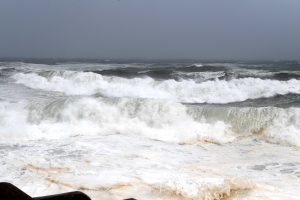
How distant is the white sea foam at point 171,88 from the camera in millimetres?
17703

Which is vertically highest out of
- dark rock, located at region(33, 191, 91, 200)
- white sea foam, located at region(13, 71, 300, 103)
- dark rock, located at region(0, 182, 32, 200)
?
dark rock, located at region(0, 182, 32, 200)

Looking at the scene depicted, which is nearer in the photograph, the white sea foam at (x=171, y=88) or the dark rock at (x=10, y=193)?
the dark rock at (x=10, y=193)

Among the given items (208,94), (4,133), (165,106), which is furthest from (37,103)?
(208,94)

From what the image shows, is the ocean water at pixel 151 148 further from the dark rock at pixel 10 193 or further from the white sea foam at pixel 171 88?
the dark rock at pixel 10 193

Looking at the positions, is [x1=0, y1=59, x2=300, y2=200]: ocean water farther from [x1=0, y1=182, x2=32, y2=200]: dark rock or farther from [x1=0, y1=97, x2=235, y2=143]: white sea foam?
[x1=0, y1=182, x2=32, y2=200]: dark rock

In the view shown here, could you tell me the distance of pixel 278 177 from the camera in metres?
6.52

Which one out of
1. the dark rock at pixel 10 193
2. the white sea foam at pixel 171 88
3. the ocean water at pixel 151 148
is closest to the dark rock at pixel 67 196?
the dark rock at pixel 10 193

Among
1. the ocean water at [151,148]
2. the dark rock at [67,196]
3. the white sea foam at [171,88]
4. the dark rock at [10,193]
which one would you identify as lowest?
the ocean water at [151,148]

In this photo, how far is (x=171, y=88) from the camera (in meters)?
18.6

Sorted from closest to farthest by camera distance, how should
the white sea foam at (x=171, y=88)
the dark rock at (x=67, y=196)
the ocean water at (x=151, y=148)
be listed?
1. the dark rock at (x=67, y=196)
2. the ocean water at (x=151, y=148)
3. the white sea foam at (x=171, y=88)

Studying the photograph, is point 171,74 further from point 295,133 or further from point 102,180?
point 102,180

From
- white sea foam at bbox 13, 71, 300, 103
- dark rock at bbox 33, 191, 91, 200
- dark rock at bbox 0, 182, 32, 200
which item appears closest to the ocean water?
white sea foam at bbox 13, 71, 300, 103

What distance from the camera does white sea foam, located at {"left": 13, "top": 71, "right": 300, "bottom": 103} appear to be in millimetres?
17703

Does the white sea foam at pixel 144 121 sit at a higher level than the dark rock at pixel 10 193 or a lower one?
lower
